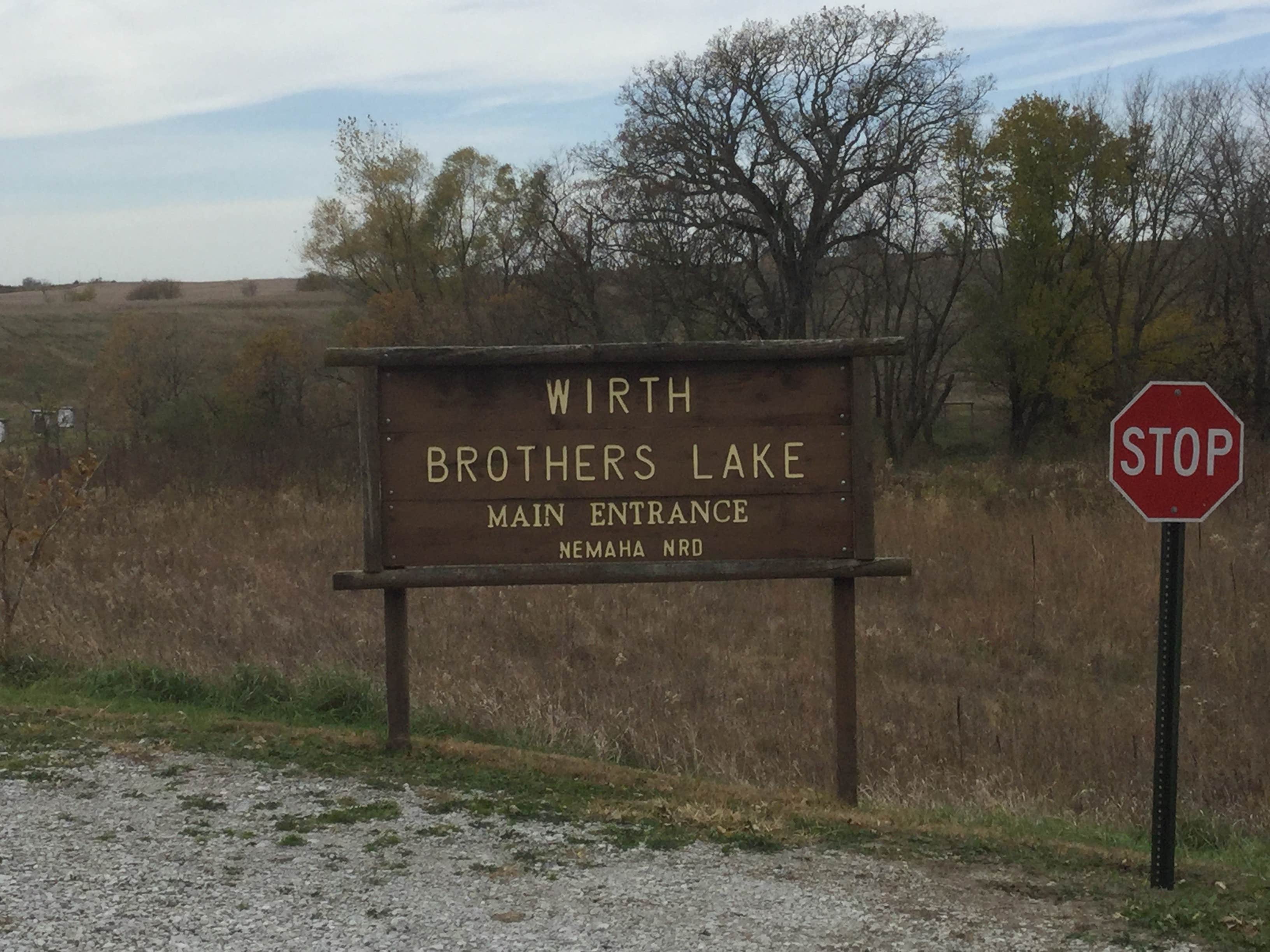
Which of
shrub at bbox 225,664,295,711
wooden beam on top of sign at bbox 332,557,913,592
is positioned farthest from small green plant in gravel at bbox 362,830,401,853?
shrub at bbox 225,664,295,711

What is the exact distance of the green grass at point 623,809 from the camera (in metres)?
4.56

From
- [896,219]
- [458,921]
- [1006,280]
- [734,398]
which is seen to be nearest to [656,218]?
[896,219]

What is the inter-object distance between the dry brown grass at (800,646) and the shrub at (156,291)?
94339 millimetres

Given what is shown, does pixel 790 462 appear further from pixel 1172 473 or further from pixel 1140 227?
pixel 1140 227

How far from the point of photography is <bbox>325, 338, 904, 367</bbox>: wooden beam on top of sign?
6090mm

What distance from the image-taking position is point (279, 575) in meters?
12.7

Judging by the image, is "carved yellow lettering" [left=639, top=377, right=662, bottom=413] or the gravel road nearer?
the gravel road

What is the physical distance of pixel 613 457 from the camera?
625cm

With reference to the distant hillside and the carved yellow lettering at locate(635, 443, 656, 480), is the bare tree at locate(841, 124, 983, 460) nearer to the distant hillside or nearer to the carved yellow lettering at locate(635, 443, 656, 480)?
the distant hillside

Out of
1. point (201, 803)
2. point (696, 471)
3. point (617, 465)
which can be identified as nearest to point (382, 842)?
point (201, 803)

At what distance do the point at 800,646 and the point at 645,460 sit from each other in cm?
574

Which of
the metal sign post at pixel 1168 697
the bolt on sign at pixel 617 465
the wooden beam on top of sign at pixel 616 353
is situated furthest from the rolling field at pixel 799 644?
the wooden beam on top of sign at pixel 616 353

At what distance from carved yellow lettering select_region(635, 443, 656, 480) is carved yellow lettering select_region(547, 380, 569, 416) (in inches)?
15.0

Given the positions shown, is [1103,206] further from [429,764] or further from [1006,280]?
[429,764]
